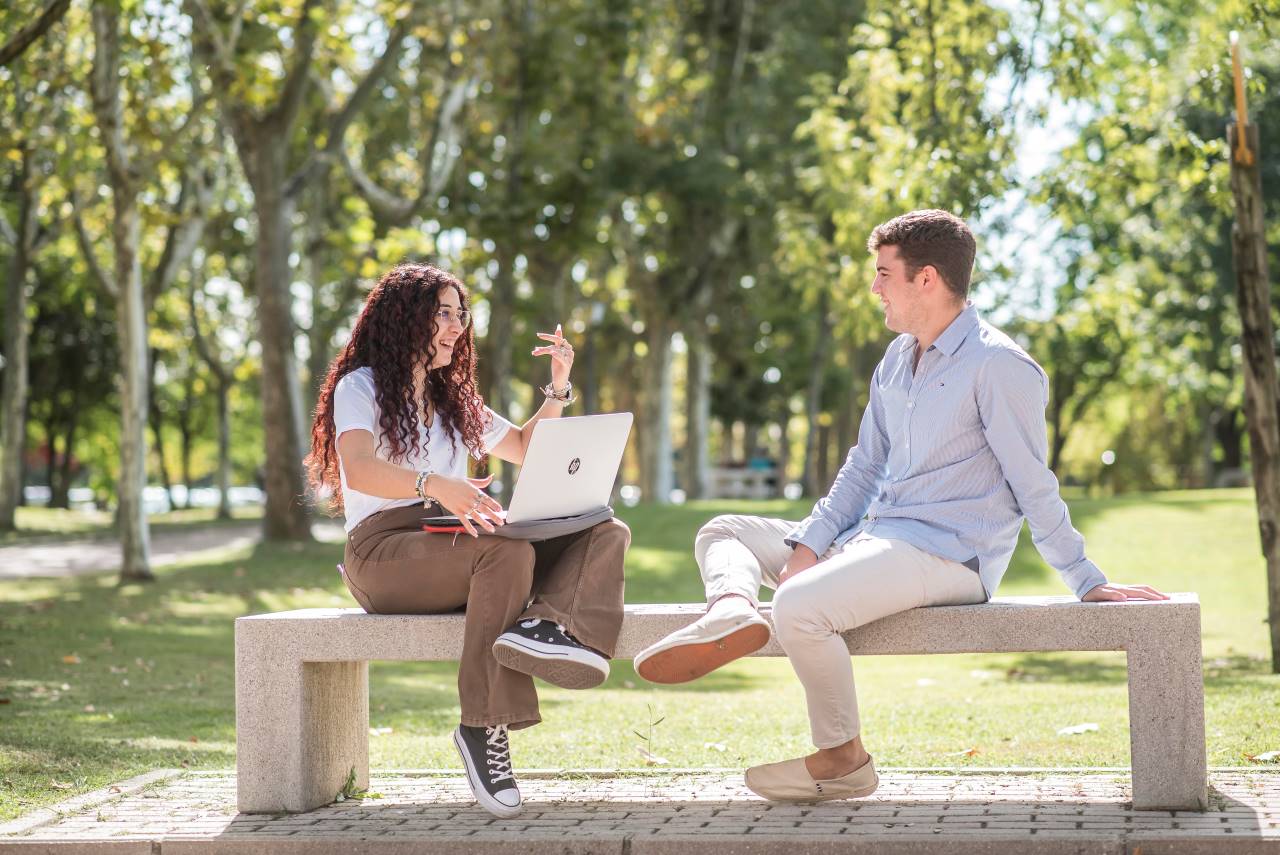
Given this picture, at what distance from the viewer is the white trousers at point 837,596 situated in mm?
4902

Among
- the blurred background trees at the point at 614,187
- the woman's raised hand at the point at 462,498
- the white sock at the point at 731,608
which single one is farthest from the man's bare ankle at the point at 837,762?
the blurred background trees at the point at 614,187

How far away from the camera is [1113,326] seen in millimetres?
34062

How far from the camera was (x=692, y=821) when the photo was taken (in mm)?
5066

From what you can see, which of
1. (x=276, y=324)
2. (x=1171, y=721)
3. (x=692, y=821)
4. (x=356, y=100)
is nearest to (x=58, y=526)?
(x=276, y=324)

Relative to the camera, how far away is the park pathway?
20.8 metres

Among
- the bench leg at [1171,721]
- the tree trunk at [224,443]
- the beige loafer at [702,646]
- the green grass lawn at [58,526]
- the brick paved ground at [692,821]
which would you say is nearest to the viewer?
the brick paved ground at [692,821]

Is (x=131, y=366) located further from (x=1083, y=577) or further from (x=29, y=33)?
(x=1083, y=577)

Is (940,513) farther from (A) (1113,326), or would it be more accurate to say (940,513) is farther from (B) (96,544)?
(A) (1113,326)

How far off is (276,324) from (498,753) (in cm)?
1610

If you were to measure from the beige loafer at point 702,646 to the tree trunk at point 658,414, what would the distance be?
27628 mm

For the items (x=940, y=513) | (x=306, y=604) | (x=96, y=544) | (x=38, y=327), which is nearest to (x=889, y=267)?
(x=940, y=513)

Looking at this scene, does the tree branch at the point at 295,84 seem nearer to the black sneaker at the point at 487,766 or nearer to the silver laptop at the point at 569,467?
the silver laptop at the point at 569,467

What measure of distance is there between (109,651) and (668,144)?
1859cm

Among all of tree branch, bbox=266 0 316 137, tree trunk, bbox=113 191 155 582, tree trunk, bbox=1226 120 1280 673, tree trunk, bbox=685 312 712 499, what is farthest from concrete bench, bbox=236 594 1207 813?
tree trunk, bbox=685 312 712 499
